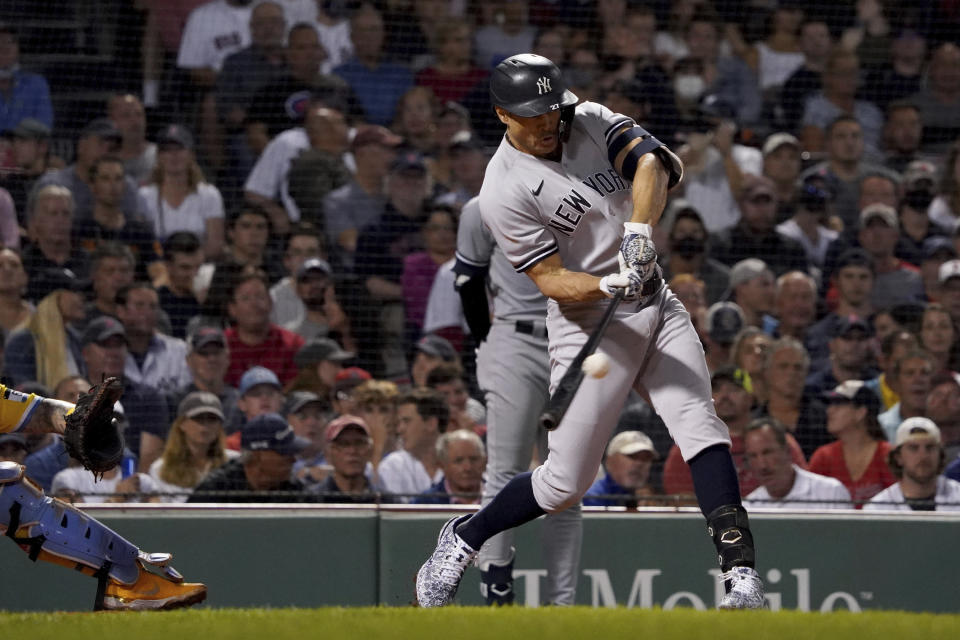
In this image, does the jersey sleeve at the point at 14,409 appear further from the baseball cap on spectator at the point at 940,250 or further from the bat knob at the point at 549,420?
the baseball cap on spectator at the point at 940,250

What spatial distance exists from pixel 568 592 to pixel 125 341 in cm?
315

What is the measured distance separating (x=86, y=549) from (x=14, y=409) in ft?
1.61

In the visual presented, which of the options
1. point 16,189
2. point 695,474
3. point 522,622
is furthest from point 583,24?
point 522,622

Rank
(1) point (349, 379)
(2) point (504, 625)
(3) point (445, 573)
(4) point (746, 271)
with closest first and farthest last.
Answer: (2) point (504, 625) → (3) point (445, 573) → (1) point (349, 379) → (4) point (746, 271)

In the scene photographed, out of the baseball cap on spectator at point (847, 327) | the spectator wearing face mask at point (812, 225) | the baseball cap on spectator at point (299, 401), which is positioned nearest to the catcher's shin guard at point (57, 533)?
the baseball cap on spectator at point (299, 401)

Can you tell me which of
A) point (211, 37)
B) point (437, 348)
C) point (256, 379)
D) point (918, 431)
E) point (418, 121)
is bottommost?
point (918, 431)

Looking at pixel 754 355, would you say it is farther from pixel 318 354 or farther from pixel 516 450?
pixel 516 450

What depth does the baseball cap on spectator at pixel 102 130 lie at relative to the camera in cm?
902

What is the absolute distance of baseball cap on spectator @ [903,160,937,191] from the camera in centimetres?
987

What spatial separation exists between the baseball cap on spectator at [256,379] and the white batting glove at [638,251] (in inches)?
141

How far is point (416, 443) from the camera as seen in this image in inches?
284

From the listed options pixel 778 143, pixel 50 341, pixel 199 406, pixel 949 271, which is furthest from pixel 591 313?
pixel 778 143

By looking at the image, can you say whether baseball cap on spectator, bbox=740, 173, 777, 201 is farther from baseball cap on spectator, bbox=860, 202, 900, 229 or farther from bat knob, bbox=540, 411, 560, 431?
bat knob, bbox=540, 411, 560, 431

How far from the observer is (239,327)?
8039mm
